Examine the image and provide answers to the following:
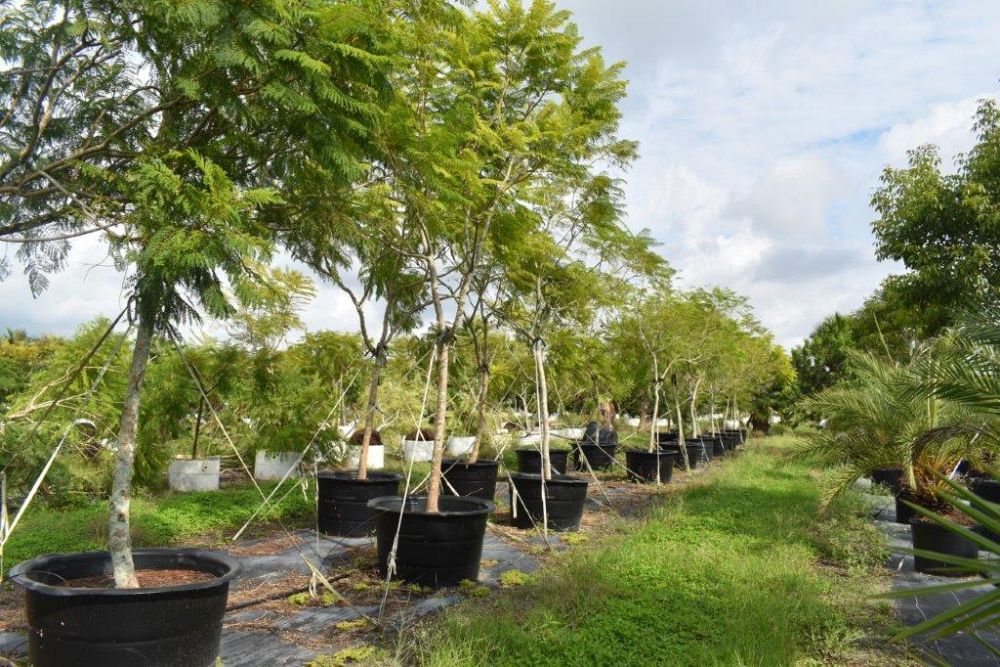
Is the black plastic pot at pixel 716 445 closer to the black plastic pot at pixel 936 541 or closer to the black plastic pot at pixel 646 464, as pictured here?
the black plastic pot at pixel 646 464

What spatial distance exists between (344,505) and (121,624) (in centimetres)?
408

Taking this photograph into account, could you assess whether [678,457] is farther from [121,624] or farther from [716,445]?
[121,624]

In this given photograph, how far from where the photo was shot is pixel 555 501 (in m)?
8.70

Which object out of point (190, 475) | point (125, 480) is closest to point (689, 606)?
point (125, 480)

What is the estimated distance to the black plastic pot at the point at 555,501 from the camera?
8688 millimetres

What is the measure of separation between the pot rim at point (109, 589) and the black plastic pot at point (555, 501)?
4725 millimetres

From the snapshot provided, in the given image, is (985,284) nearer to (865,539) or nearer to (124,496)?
(865,539)

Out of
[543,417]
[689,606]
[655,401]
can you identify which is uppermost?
[655,401]

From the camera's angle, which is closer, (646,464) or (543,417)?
(543,417)

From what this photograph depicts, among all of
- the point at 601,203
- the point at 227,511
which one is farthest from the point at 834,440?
the point at 227,511

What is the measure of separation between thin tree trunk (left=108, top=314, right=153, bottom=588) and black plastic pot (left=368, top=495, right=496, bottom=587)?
228cm

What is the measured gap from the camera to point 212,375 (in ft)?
30.4

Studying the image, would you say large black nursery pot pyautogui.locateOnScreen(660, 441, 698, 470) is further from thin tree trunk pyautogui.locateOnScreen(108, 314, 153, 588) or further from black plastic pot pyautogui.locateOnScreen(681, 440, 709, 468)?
thin tree trunk pyautogui.locateOnScreen(108, 314, 153, 588)

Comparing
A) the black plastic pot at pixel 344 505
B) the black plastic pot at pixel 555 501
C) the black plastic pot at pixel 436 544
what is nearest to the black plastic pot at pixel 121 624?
the black plastic pot at pixel 436 544
